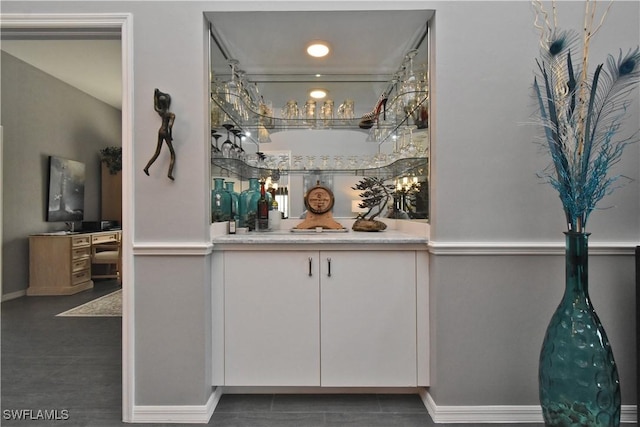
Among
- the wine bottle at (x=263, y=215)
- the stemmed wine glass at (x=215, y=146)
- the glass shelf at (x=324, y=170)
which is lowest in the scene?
the wine bottle at (x=263, y=215)

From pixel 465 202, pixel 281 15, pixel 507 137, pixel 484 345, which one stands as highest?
pixel 281 15

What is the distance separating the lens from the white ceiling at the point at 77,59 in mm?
4473

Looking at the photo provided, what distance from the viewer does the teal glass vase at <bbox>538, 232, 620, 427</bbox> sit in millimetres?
1652

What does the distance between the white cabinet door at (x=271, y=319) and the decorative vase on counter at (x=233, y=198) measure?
1.70 ft

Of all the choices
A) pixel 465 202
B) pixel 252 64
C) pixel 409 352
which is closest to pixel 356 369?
pixel 409 352

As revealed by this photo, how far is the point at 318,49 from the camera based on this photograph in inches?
102

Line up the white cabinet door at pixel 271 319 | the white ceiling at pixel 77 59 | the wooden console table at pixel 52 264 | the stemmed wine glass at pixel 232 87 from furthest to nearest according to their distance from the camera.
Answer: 1. the wooden console table at pixel 52 264
2. the white ceiling at pixel 77 59
3. the stemmed wine glass at pixel 232 87
4. the white cabinet door at pixel 271 319

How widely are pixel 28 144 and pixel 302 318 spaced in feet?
16.7

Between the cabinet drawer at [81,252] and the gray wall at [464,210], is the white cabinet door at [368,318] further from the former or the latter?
the cabinet drawer at [81,252]

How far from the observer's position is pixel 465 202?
198cm

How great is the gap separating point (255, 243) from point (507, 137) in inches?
57.4

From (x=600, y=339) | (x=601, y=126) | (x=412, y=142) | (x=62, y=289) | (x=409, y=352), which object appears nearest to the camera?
(x=600, y=339)

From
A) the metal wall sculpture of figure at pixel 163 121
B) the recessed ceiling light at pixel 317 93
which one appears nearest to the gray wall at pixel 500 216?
the recessed ceiling light at pixel 317 93

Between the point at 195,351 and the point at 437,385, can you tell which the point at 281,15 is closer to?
the point at 195,351
